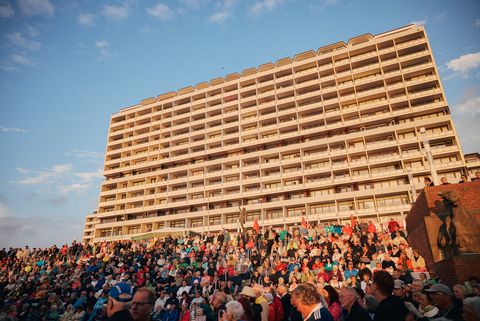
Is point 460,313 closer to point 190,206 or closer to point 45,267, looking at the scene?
point 45,267

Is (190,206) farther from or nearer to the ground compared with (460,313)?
farther from the ground

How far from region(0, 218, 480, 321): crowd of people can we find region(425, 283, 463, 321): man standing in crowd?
2 centimetres

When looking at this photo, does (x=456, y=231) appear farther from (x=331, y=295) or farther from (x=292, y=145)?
(x=292, y=145)

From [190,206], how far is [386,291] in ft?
161

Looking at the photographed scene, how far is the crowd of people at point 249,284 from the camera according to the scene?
12.1 ft

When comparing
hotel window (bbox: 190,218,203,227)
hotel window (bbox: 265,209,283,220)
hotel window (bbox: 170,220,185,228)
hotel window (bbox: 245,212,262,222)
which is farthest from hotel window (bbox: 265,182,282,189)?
hotel window (bbox: 170,220,185,228)

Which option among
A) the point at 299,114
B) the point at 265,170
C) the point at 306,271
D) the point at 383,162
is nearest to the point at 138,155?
the point at 265,170

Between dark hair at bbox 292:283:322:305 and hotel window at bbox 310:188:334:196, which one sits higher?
hotel window at bbox 310:188:334:196

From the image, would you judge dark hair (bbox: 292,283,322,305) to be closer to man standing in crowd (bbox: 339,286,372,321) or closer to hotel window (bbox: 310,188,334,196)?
man standing in crowd (bbox: 339,286,372,321)

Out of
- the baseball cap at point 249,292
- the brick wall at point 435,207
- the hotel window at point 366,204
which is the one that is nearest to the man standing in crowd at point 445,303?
the baseball cap at point 249,292

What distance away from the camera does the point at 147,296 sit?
3.38 m

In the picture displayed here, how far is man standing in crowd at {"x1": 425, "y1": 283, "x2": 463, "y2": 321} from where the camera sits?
4.46 metres

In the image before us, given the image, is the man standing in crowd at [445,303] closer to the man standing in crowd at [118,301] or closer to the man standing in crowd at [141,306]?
the man standing in crowd at [141,306]

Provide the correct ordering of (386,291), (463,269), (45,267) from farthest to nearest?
1. (45,267)
2. (463,269)
3. (386,291)
